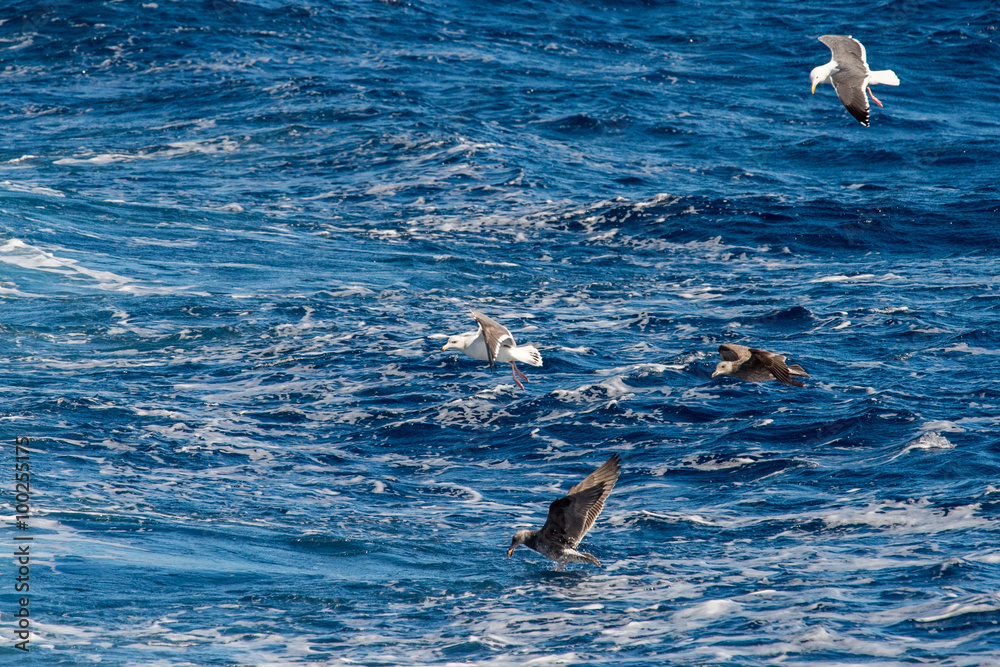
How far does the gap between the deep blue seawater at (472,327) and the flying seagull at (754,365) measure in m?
1.71

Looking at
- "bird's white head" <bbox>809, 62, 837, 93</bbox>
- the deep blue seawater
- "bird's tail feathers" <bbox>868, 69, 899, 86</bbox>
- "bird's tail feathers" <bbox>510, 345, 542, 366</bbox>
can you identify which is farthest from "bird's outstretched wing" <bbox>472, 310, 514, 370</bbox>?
"bird's tail feathers" <bbox>868, 69, 899, 86</bbox>

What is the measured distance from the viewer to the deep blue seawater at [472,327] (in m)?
14.1

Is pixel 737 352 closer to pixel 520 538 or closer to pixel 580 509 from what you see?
pixel 580 509

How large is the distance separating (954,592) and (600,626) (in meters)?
4.06

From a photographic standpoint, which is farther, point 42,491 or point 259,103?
point 259,103

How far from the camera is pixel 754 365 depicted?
1689cm

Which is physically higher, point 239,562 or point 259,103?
point 259,103

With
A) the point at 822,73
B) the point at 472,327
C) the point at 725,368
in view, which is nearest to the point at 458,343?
the point at 725,368

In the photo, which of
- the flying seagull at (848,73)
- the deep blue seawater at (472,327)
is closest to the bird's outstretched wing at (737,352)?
the deep blue seawater at (472,327)

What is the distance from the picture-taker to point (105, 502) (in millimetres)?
16891

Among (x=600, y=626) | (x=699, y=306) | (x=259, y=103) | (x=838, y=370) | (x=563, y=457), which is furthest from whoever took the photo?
(x=259, y=103)

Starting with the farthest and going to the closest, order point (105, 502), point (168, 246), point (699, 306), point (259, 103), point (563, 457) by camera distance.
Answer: point (259, 103), point (168, 246), point (699, 306), point (563, 457), point (105, 502)

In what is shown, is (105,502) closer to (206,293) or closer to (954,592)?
(206,293)

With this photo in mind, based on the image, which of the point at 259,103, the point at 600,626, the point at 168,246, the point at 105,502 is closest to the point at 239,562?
the point at 105,502
